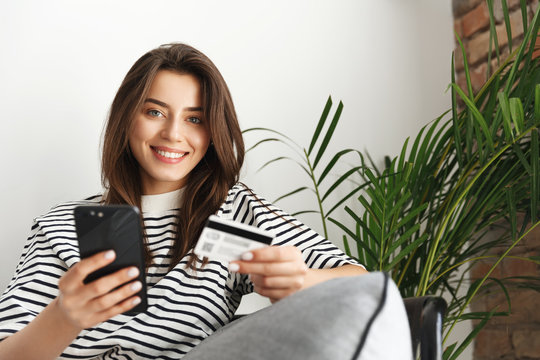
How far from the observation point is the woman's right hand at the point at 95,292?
29.6 inches

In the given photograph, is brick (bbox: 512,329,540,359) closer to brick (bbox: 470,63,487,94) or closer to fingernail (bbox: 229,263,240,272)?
brick (bbox: 470,63,487,94)

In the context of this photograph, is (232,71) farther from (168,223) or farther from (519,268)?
(519,268)

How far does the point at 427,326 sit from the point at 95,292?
45 centimetres

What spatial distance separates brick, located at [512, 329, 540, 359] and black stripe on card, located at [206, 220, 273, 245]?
1211 mm

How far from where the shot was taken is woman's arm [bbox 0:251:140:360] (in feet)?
2.47

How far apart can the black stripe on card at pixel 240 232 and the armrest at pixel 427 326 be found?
217mm

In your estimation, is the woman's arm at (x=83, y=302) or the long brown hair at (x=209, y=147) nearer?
the woman's arm at (x=83, y=302)

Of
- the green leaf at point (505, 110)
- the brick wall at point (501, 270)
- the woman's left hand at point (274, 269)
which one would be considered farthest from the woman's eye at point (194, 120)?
the brick wall at point (501, 270)

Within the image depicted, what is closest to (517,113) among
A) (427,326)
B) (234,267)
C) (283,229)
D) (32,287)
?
(283,229)

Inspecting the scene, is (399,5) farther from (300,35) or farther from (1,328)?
(1,328)

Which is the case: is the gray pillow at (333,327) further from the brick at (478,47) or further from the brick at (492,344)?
the brick at (478,47)

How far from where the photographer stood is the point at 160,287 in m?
1.10

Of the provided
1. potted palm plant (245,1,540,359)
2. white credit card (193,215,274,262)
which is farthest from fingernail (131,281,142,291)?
potted palm plant (245,1,540,359)

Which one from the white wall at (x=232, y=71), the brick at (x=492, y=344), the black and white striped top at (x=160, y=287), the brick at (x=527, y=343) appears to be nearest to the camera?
the black and white striped top at (x=160, y=287)
